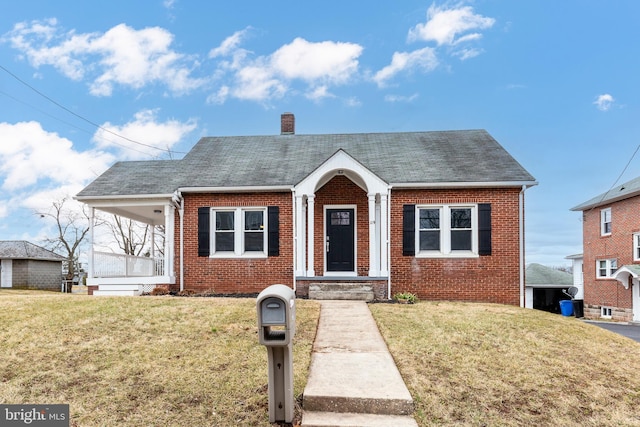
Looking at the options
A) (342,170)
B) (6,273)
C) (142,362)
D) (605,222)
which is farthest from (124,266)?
(605,222)

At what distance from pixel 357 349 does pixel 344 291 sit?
4.73m

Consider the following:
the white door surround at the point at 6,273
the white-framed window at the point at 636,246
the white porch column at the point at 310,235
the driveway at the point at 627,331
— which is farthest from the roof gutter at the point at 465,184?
the white door surround at the point at 6,273

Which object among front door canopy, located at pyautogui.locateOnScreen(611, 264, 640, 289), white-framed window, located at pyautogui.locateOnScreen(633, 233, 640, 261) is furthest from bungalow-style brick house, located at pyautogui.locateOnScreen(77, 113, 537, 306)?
white-framed window, located at pyautogui.locateOnScreen(633, 233, 640, 261)

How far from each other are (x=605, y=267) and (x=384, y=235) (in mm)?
18482

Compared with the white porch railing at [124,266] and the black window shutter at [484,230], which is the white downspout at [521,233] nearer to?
the black window shutter at [484,230]

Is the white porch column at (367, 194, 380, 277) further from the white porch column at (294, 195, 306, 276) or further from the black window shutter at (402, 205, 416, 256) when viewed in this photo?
the white porch column at (294, 195, 306, 276)

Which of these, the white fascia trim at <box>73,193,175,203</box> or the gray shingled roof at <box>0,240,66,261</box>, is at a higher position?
the white fascia trim at <box>73,193,175,203</box>

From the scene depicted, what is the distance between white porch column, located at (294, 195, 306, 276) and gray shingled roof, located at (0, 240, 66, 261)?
20129 mm

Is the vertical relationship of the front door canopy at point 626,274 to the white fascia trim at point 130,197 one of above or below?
below

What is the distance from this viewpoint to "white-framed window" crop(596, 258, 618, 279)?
22503 millimetres

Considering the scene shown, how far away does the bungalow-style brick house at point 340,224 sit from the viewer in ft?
37.9

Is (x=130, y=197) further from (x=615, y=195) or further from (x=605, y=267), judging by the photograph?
(x=605, y=267)

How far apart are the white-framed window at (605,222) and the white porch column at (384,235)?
18.0m

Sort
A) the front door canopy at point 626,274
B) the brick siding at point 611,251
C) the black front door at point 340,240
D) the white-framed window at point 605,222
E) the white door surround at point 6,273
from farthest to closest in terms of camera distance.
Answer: the white door surround at point 6,273 → the white-framed window at point 605,222 → the brick siding at point 611,251 → the front door canopy at point 626,274 → the black front door at point 340,240
